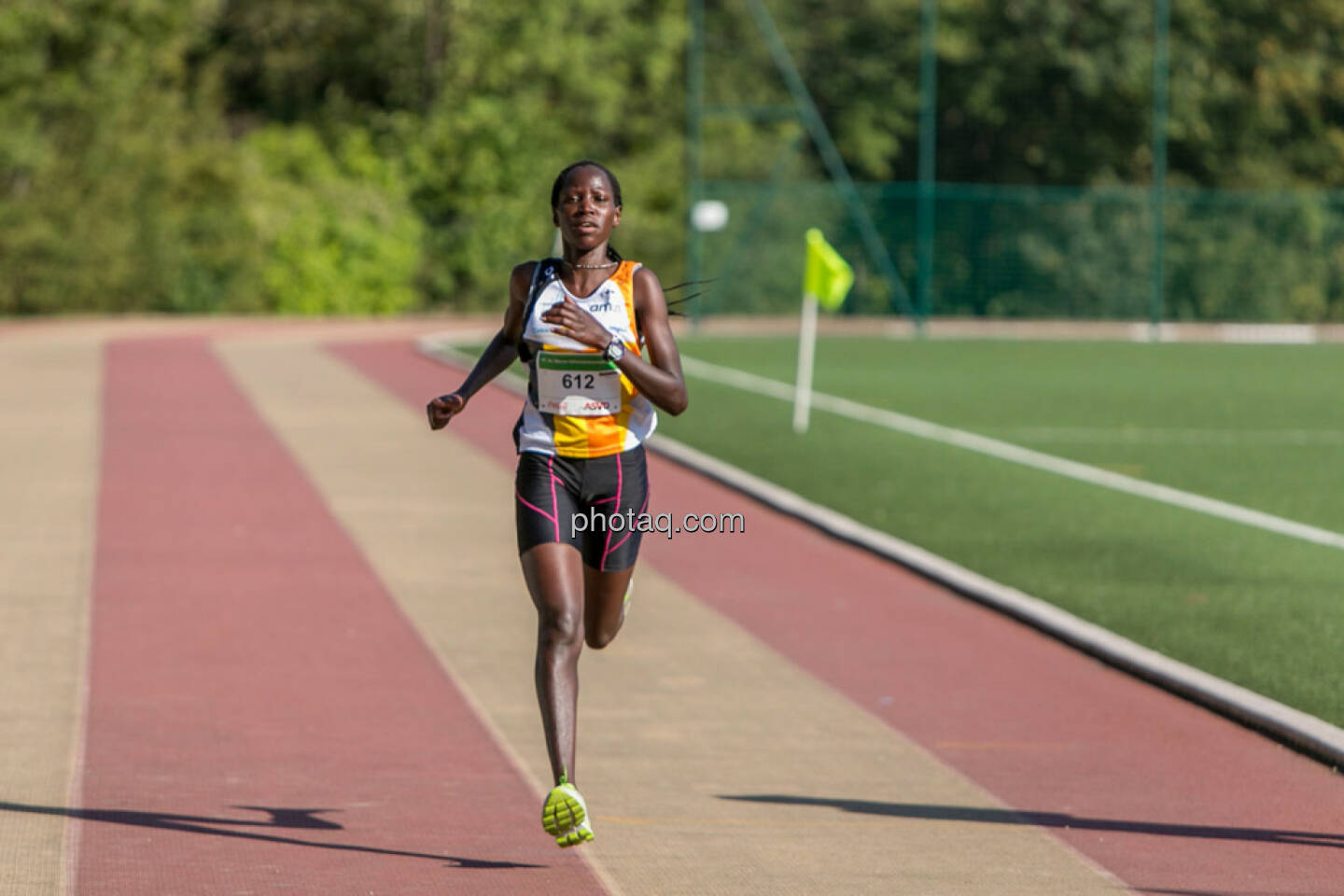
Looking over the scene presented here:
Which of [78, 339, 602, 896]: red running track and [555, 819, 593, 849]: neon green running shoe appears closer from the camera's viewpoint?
[555, 819, 593, 849]: neon green running shoe

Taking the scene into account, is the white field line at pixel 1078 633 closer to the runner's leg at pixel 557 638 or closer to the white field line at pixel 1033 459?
the white field line at pixel 1033 459

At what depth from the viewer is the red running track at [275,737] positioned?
22.2 ft

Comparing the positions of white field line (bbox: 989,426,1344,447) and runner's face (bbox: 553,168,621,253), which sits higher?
runner's face (bbox: 553,168,621,253)

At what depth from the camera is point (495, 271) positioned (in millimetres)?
54438

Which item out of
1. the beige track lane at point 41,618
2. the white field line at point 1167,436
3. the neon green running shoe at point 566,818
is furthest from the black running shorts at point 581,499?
the white field line at point 1167,436

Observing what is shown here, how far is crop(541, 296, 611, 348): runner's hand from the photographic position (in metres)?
6.52

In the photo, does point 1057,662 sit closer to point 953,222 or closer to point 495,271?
point 953,222

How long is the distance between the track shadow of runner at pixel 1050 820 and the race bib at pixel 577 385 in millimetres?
1632

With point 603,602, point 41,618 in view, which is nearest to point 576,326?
point 603,602

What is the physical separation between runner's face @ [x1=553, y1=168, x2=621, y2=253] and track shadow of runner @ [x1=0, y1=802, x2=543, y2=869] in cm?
183

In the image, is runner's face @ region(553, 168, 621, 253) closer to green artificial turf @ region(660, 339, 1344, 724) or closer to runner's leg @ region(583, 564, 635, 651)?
runner's leg @ region(583, 564, 635, 651)

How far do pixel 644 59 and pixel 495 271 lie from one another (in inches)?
306

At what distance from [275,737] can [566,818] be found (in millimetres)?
2535

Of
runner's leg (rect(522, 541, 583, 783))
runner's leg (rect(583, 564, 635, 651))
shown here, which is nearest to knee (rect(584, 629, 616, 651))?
runner's leg (rect(583, 564, 635, 651))
